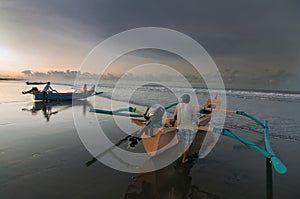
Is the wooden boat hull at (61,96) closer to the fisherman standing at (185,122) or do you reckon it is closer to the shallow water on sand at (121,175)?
the shallow water on sand at (121,175)

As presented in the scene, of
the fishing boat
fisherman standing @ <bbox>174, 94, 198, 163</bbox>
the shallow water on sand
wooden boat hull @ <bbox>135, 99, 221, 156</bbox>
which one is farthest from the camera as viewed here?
the fishing boat

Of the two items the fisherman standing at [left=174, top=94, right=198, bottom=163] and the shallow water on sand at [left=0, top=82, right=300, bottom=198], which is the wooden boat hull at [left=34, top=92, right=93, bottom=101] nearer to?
the shallow water on sand at [left=0, top=82, right=300, bottom=198]

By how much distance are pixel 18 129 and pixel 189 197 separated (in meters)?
7.90

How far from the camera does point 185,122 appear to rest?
500 centimetres

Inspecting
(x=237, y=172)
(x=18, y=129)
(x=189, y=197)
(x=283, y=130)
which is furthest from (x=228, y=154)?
(x=18, y=129)

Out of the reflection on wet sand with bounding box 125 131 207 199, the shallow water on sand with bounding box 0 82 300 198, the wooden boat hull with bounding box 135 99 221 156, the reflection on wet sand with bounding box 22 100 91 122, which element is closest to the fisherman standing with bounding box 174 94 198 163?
the wooden boat hull with bounding box 135 99 221 156

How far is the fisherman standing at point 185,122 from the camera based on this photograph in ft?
16.2

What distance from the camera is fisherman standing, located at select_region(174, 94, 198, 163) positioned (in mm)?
4949

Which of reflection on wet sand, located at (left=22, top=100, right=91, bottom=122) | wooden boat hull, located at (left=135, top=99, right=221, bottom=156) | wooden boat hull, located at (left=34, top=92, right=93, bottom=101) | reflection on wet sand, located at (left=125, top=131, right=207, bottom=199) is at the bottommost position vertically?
reflection on wet sand, located at (left=125, top=131, right=207, bottom=199)

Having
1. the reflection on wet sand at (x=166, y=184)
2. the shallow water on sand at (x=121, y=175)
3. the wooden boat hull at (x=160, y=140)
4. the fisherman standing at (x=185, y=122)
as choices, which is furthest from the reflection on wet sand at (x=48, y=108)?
the fisherman standing at (x=185, y=122)

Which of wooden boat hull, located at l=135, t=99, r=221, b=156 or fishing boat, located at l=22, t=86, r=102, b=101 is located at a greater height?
fishing boat, located at l=22, t=86, r=102, b=101

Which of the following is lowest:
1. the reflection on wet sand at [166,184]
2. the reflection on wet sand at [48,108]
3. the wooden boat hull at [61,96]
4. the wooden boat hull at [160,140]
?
the reflection on wet sand at [166,184]

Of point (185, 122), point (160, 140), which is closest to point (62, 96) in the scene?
point (160, 140)

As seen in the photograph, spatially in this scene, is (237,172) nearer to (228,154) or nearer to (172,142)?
(228,154)
